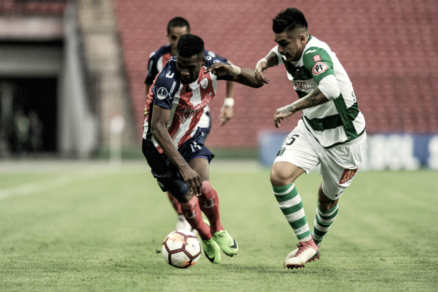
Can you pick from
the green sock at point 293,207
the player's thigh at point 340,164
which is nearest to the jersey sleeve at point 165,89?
the green sock at point 293,207

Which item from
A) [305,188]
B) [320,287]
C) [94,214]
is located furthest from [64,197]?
[320,287]

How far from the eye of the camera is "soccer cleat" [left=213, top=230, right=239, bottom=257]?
5.27 metres

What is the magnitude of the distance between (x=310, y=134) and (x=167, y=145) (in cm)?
131

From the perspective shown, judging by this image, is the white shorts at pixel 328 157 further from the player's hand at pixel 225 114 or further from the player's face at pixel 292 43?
the player's hand at pixel 225 114

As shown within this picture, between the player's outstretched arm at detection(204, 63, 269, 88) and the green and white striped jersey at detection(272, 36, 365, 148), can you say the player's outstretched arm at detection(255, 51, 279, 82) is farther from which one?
the green and white striped jersey at detection(272, 36, 365, 148)

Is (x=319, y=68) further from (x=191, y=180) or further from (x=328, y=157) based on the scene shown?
(x=191, y=180)

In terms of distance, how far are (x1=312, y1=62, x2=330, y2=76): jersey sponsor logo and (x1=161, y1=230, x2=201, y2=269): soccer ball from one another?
1.69 metres

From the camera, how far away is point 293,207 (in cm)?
513

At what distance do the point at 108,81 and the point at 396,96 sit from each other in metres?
10.9

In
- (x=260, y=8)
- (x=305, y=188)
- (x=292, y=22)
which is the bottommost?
(x=305, y=188)

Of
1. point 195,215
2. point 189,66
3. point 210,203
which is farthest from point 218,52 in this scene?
point 189,66

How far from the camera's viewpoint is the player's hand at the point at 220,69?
16.3 feet

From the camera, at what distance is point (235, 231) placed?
7.46 m

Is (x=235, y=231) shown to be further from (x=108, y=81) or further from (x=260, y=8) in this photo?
(x=260, y=8)
